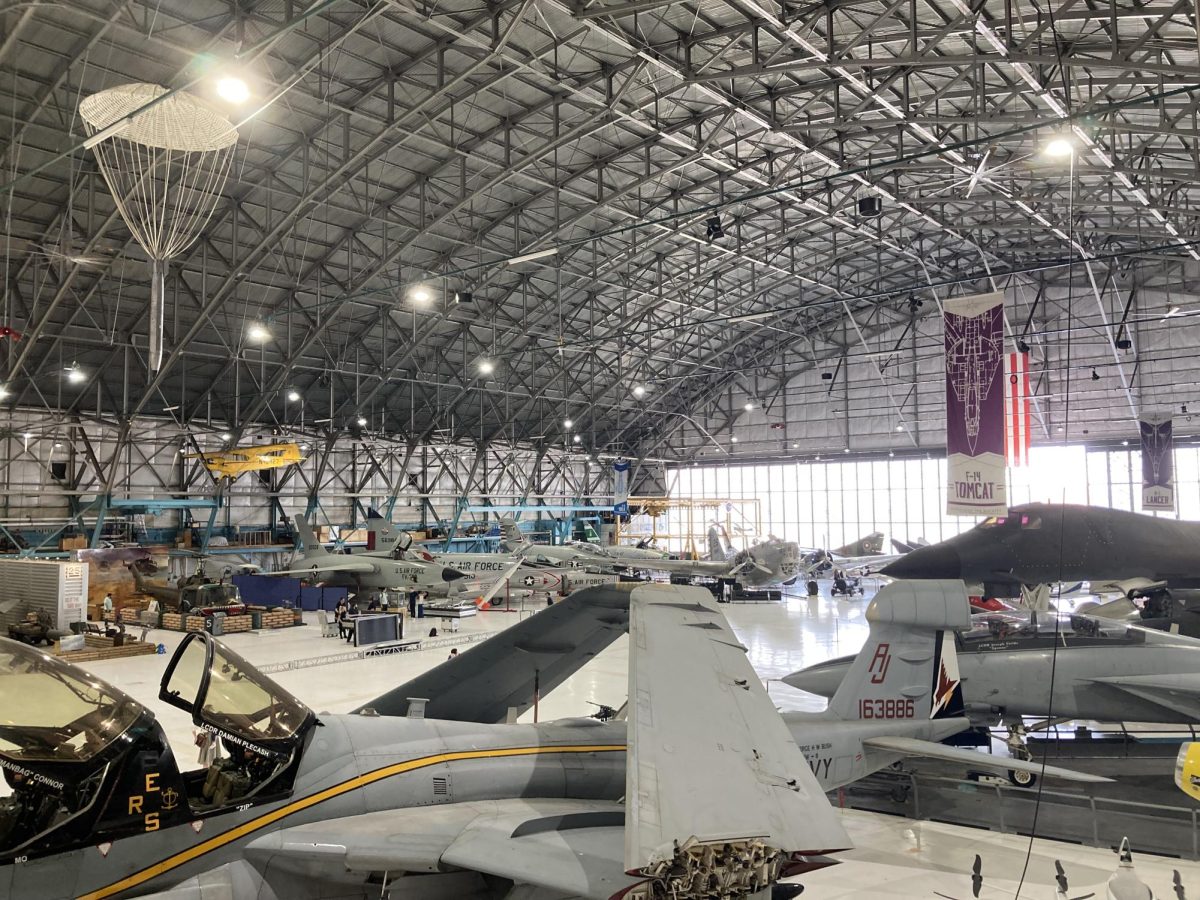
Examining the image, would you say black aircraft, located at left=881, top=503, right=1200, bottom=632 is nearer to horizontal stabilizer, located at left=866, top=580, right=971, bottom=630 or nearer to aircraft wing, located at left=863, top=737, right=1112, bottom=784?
horizontal stabilizer, located at left=866, top=580, right=971, bottom=630

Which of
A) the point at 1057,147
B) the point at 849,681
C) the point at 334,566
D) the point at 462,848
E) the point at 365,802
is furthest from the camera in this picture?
the point at 334,566

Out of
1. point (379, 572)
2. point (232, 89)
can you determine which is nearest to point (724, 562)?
point (379, 572)

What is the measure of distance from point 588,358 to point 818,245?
12.2m

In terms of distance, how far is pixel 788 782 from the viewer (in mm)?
3658

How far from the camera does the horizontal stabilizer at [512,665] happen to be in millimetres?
5910

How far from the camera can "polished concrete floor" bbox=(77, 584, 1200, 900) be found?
230 inches

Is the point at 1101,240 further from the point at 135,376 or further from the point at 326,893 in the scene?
the point at 135,376

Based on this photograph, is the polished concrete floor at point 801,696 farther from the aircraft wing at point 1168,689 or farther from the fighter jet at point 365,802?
the fighter jet at point 365,802

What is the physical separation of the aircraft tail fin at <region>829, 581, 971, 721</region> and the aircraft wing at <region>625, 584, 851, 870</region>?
272 centimetres

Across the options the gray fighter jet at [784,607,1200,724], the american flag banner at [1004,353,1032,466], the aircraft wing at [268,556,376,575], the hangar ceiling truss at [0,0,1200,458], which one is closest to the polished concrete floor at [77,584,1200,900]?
the gray fighter jet at [784,607,1200,724]

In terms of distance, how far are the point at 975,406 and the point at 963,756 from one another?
24.0 feet

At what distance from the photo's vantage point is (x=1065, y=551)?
8.02 metres

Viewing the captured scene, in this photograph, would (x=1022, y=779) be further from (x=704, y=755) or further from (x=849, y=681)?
(x=704, y=755)

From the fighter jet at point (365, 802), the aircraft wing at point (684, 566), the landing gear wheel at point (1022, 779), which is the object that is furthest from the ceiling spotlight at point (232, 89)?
the aircraft wing at point (684, 566)
